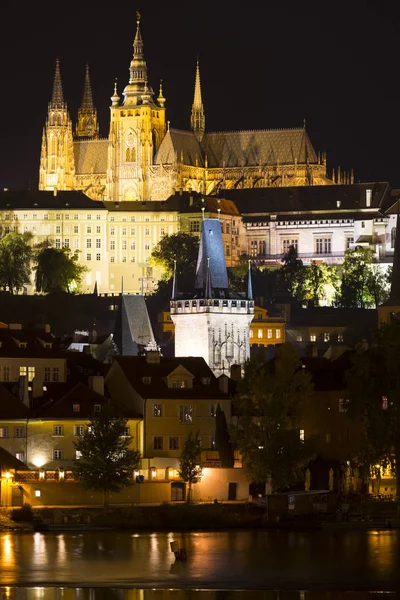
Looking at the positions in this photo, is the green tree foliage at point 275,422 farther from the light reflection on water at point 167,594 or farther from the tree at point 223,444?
the light reflection on water at point 167,594

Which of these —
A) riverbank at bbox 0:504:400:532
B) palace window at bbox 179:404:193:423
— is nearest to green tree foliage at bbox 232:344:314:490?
palace window at bbox 179:404:193:423

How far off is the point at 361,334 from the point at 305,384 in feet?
309

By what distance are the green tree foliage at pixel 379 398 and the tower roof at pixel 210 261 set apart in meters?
35.1

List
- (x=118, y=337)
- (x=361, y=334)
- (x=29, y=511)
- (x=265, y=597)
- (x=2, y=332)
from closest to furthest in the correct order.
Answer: (x=265, y=597) < (x=29, y=511) < (x=2, y=332) < (x=118, y=337) < (x=361, y=334)

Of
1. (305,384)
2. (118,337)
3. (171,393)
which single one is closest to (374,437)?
(305,384)

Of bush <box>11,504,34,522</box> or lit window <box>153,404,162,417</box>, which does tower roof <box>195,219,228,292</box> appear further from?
bush <box>11,504,34,522</box>

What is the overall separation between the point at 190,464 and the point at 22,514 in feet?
26.8

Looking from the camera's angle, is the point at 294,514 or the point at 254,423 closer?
the point at 294,514

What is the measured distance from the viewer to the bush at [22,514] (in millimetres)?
86344

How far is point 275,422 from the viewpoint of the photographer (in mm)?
91938

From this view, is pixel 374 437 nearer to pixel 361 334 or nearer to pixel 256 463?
pixel 256 463

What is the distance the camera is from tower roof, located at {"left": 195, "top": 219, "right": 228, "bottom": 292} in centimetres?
13050

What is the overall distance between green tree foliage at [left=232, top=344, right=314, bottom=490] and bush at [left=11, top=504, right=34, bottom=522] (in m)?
9.39

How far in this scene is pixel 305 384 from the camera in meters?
93.8
